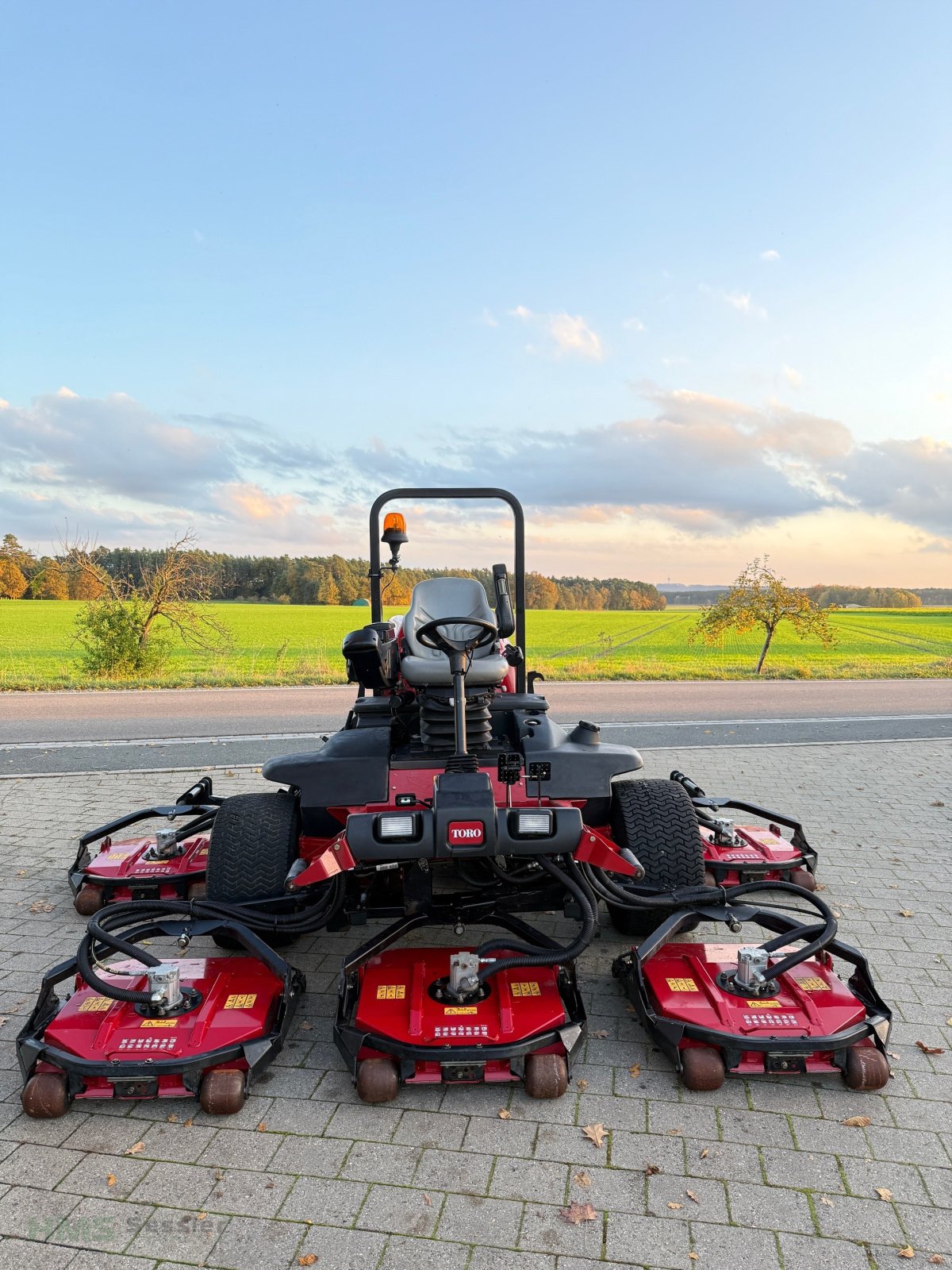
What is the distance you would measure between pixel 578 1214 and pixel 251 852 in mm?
2123

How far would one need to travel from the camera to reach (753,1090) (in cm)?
307

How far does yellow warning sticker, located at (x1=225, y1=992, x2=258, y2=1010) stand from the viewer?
3.16 meters

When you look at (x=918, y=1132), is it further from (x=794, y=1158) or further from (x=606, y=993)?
(x=606, y=993)

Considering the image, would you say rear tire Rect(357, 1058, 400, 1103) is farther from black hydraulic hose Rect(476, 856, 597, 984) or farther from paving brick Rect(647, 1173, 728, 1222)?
paving brick Rect(647, 1173, 728, 1222)

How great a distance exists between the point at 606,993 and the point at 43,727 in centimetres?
977

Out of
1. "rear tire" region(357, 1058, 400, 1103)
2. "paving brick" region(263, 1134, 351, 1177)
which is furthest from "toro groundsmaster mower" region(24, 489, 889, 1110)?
"paving brick" region(263, 1134, 351, 1177)

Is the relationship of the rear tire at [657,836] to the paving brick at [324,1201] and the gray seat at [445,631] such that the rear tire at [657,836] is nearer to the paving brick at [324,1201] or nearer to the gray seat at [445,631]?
the gray seat at [445,631]

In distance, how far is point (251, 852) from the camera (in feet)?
12.9

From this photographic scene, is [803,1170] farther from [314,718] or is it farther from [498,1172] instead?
[314,718]

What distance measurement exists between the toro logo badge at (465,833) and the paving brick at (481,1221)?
1071 millimetres

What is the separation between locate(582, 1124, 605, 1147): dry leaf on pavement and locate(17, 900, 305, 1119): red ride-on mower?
116cm

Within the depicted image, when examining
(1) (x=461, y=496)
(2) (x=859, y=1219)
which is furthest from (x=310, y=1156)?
(1) (x=461, y=496)

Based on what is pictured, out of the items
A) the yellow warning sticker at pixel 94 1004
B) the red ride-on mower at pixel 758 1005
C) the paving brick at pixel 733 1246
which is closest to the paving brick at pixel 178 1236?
the yellow warning sticker at pixel 94 1004

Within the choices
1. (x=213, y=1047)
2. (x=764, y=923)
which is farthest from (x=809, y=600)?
(x=213, y=1047)
